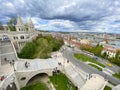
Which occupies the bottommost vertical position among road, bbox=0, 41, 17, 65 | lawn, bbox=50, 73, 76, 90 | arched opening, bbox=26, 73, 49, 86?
arched opening, bbox=26, 73, 49, 86

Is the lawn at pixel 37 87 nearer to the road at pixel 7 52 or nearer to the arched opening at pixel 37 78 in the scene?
the arched opening at pixel 37 78

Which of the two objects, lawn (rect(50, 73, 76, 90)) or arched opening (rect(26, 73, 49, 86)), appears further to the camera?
arched opening (rect(26, 73, 49, 86))

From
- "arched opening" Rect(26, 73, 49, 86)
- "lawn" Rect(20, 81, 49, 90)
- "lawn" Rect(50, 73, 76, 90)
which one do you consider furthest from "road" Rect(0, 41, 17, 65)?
"lawn" Rect(50, 73, 76, 90)

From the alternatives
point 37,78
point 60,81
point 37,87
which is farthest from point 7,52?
point 60,81

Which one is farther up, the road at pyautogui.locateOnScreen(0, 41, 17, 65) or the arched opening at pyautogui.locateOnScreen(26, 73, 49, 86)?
the road at pyautogui.locateOnScreen(0, 41, 17, 65)

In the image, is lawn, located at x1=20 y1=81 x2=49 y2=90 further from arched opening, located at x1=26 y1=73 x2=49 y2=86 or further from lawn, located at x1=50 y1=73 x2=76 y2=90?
lawn, located at x1=50 y1=73 x2=76 y2=90

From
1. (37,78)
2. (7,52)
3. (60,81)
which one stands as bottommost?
(37,78)

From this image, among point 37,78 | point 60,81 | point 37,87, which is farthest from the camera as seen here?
point 37,78

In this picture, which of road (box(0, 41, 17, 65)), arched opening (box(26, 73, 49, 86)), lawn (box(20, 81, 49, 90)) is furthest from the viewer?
road (box(0, 41, 17, 65))

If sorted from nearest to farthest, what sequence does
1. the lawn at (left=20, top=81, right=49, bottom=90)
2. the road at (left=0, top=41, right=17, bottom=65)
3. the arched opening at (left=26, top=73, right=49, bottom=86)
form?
the lawn at (left=20, top=81, right=49, bottom=90), the arched opening at (left=26, top=73, right=49, bottom=86), the road at (left=0, top=41, right=17, bottom=65)

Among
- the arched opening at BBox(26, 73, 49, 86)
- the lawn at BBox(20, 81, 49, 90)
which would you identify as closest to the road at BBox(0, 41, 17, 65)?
the arched opening at BBox(26, 73, 49, 86)

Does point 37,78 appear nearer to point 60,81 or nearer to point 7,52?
point 60,81
